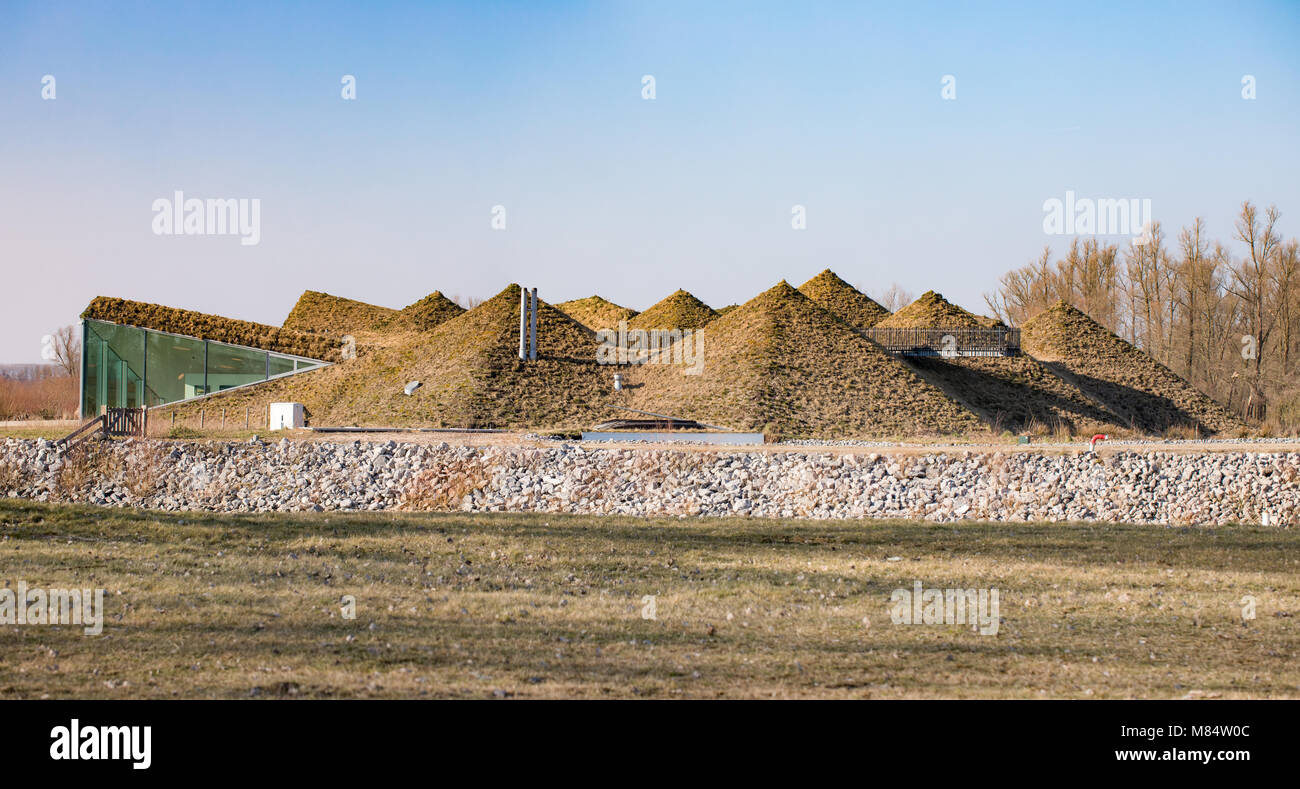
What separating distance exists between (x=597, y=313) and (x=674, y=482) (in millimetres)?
44655

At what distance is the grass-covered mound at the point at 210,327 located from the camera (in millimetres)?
41969

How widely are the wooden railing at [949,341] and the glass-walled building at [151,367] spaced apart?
30.6 meters

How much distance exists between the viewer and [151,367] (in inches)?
1620

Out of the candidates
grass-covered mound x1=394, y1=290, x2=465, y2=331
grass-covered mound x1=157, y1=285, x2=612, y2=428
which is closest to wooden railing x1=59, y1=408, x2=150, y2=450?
grass-covered mound x1=157, y1=285, x2=612, y2=428

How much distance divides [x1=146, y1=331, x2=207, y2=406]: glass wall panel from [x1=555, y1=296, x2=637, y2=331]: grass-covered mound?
2231 centimetres

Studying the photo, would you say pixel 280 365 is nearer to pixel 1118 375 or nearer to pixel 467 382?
pixel 467 382

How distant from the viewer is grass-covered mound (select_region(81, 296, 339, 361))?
4197 cm

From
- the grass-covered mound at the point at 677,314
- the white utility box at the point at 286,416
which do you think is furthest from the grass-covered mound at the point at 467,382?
the grass-covered mound at the point at 677,314

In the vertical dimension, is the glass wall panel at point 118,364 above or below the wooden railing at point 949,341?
below

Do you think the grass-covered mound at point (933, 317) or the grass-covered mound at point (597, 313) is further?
the grass-covered mound at point (597, 313)

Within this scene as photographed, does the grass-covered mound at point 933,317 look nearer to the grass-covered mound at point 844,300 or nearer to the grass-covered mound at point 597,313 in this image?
the grass-covered mound at point 844,300

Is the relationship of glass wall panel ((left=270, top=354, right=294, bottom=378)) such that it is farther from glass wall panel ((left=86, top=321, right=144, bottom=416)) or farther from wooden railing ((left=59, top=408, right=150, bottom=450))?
wooden railing ((left=59, top=408, right=150, bottom=450))

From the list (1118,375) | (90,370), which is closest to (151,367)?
(90,370)

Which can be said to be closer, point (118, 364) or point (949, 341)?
point (118, 364)
